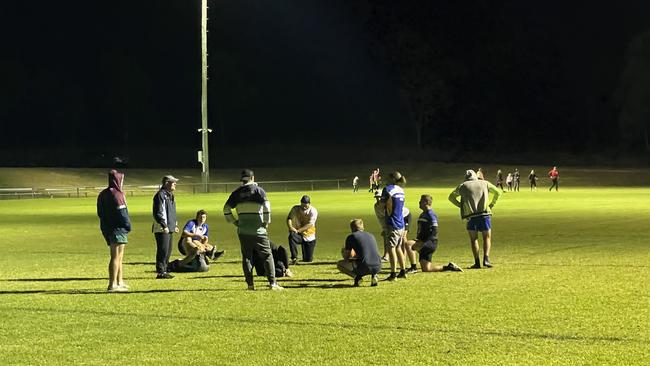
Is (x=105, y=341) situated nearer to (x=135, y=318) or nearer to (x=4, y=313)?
(x=135, y=318)

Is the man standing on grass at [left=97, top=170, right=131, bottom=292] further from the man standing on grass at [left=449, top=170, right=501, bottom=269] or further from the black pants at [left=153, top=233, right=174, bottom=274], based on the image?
the man standing on grass at [left=449, top=170, right=501, bottom=269]

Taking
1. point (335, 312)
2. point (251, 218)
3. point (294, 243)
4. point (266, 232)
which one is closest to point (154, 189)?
point (294, 243)

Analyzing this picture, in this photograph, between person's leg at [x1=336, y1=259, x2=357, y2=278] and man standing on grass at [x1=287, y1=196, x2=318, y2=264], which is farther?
man standing on grass at [x1=287, y1=196, x2=318, y2=264]

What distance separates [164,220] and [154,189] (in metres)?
53.7

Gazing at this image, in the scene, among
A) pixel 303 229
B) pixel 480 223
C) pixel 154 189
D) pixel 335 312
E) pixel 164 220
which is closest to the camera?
A: pixel 335 312

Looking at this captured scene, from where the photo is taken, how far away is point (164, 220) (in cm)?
1650

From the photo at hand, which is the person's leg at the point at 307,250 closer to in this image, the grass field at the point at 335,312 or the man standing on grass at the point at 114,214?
the grass field at the point at 335,312

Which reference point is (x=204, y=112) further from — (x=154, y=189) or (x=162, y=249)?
(x=162, y=249)

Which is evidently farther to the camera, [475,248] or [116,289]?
[475,248]

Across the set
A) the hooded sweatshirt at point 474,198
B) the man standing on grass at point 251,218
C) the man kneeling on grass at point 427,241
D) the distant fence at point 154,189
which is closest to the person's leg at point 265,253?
the man standing on grass at point 251,218

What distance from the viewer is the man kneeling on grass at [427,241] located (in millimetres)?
17234

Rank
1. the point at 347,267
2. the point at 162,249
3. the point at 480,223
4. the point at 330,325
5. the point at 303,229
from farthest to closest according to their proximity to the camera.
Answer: the point at 303,229, the point at 480,223, the point at 162,249, the point at 347,267, the point at 330,325

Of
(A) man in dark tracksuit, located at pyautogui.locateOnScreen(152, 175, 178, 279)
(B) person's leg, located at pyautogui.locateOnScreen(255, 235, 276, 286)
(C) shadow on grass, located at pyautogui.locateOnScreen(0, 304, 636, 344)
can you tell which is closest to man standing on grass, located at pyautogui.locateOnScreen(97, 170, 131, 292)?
(A) man in dark tracksuit, located at pyautogui.locateOnScreen(152, 175, 178, 279)

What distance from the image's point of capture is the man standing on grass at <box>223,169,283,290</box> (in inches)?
566
